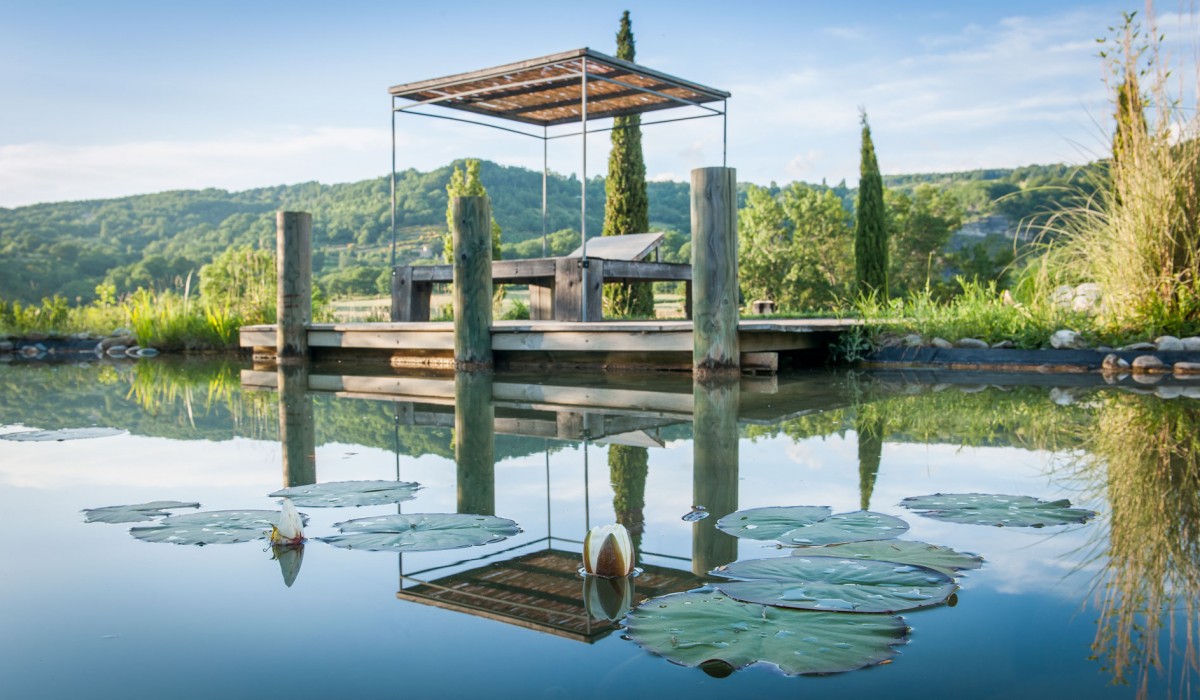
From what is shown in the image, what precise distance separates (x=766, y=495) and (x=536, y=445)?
1.09m

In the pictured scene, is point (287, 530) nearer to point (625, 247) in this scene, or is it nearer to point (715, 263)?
point (715, 263)

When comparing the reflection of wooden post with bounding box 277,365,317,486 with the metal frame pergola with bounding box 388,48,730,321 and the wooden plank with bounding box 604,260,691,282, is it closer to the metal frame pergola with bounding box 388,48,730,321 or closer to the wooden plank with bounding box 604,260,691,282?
the metal frame pergola with bounding box 388,48,730,321

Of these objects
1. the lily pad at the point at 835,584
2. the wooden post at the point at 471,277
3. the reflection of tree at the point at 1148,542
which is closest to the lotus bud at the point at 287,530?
the lily pad at the point at 835,584

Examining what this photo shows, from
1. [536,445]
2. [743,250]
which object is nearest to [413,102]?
[536,445]

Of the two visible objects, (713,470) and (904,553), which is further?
(713,470)

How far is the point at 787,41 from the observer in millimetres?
13766

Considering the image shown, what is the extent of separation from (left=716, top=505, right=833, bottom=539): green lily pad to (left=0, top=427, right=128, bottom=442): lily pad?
2789 millimetres

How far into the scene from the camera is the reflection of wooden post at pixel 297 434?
266cm

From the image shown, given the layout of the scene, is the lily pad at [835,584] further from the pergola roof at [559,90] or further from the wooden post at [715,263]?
the pergola roof at [559,90]

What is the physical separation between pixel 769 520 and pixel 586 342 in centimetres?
385

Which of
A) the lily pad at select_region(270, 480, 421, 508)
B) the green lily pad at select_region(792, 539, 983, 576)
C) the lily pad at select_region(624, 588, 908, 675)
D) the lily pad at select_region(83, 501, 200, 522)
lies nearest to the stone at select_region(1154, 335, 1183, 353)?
the green lily pad at select_region(792, 539, 983, 576)

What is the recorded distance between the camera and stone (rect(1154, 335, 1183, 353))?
4891 millimetres

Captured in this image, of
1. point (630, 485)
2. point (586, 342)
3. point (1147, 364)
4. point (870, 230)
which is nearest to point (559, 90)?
point (586, 342)

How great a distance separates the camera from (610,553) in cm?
153
